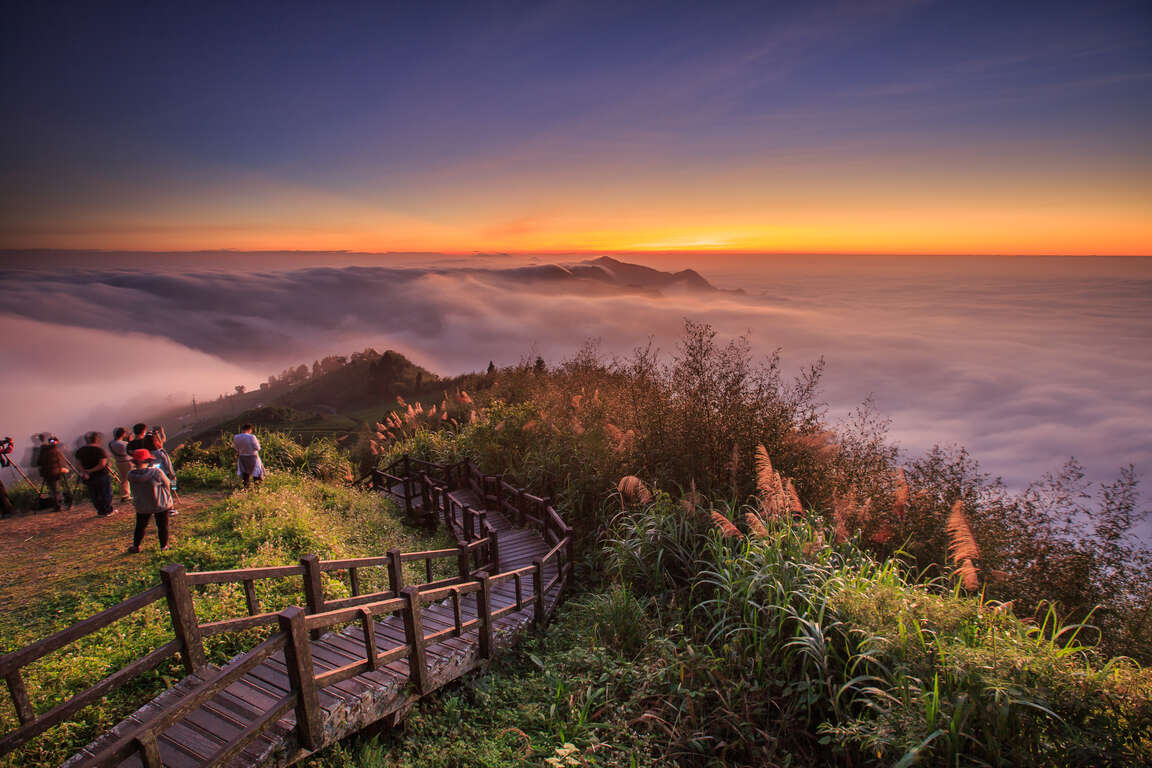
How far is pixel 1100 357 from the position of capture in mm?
70750

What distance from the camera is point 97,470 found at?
30.8 ft

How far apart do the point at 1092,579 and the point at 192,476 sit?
1917 cm

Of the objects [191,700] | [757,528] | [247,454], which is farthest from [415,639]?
[247,454]

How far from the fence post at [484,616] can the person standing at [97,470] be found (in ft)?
27.8

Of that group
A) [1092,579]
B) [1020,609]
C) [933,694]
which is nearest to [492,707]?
[933,694]

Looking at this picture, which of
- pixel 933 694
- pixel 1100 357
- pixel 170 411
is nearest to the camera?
pixel 933 694

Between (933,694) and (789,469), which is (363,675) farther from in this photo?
(789,469)

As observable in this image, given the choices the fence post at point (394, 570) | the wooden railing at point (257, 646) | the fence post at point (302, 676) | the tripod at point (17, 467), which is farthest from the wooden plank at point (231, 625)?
the tripod at point (17, 467)

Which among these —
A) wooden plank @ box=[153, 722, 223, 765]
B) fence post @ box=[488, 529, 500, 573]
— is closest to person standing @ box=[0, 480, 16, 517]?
fence post @ box=[488, 529, 500, 573]

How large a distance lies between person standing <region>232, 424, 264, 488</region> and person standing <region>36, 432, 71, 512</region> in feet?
9.91

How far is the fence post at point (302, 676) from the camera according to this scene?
373cm

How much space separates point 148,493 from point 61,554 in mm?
2451

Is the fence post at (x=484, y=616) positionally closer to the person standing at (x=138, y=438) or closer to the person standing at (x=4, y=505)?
the person standing at (x=138, y=438)

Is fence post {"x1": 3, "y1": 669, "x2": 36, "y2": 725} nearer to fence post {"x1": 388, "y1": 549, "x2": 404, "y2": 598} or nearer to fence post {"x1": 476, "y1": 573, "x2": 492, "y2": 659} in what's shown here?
fence post {"x1": 388, "y1": 549, "x2": 404, "y2": 598}
